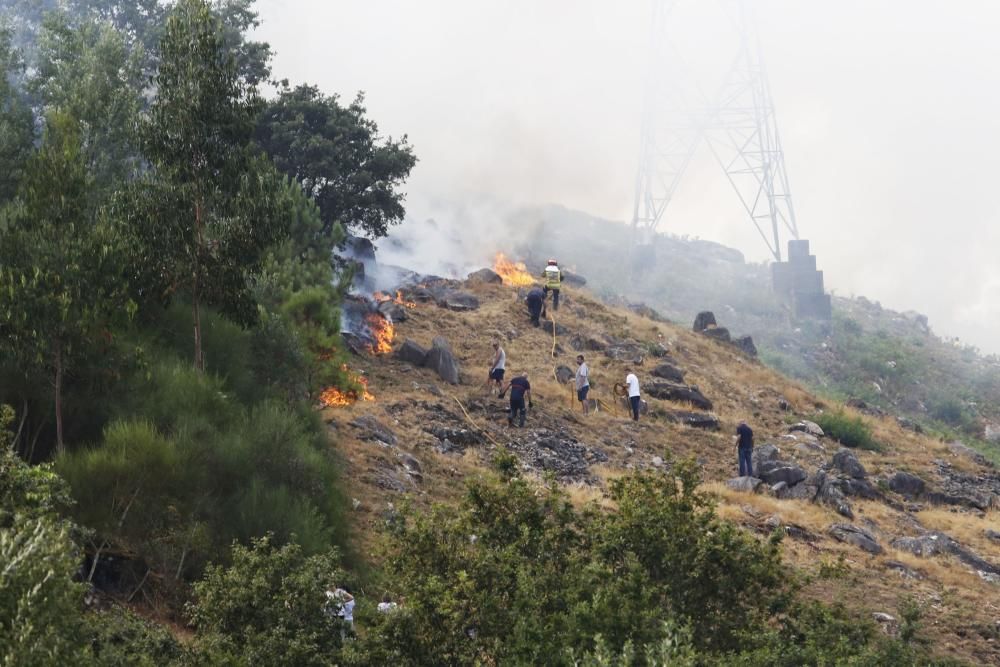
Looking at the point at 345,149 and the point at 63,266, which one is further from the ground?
the point at 345,149

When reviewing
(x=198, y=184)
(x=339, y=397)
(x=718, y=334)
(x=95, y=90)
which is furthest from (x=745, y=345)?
(x=198, y=184)

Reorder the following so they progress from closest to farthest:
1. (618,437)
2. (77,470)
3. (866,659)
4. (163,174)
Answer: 1. (866,659)
2. (77,470)
3. (163,174)
4. (618,437)

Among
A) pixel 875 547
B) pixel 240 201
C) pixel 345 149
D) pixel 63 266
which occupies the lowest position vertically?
pixel 875 547

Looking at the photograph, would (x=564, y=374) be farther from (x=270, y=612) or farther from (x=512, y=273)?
(x=270, y=612)

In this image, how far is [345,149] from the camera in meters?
31.0

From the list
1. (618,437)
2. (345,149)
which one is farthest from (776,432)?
(345,149)

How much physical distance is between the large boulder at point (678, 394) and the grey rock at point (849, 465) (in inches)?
182

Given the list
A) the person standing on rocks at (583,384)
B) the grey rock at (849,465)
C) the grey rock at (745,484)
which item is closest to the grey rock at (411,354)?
the person standing on rocks at (583,384)

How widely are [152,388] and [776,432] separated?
57.3ft

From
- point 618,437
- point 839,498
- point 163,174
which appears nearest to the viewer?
point 163,174

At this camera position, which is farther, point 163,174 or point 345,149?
point 345,149

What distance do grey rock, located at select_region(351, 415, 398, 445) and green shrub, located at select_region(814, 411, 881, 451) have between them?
13.3m

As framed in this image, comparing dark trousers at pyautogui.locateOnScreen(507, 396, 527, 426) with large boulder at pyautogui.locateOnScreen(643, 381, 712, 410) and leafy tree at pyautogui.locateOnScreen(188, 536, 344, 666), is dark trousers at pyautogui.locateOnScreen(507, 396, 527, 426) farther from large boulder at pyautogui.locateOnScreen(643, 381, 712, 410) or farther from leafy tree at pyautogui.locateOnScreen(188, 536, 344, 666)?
leafy tree at pyautogui.locateOnScreen(188, 536, 344, 666)

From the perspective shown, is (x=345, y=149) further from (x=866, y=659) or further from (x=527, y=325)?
(x=866, y=659)
